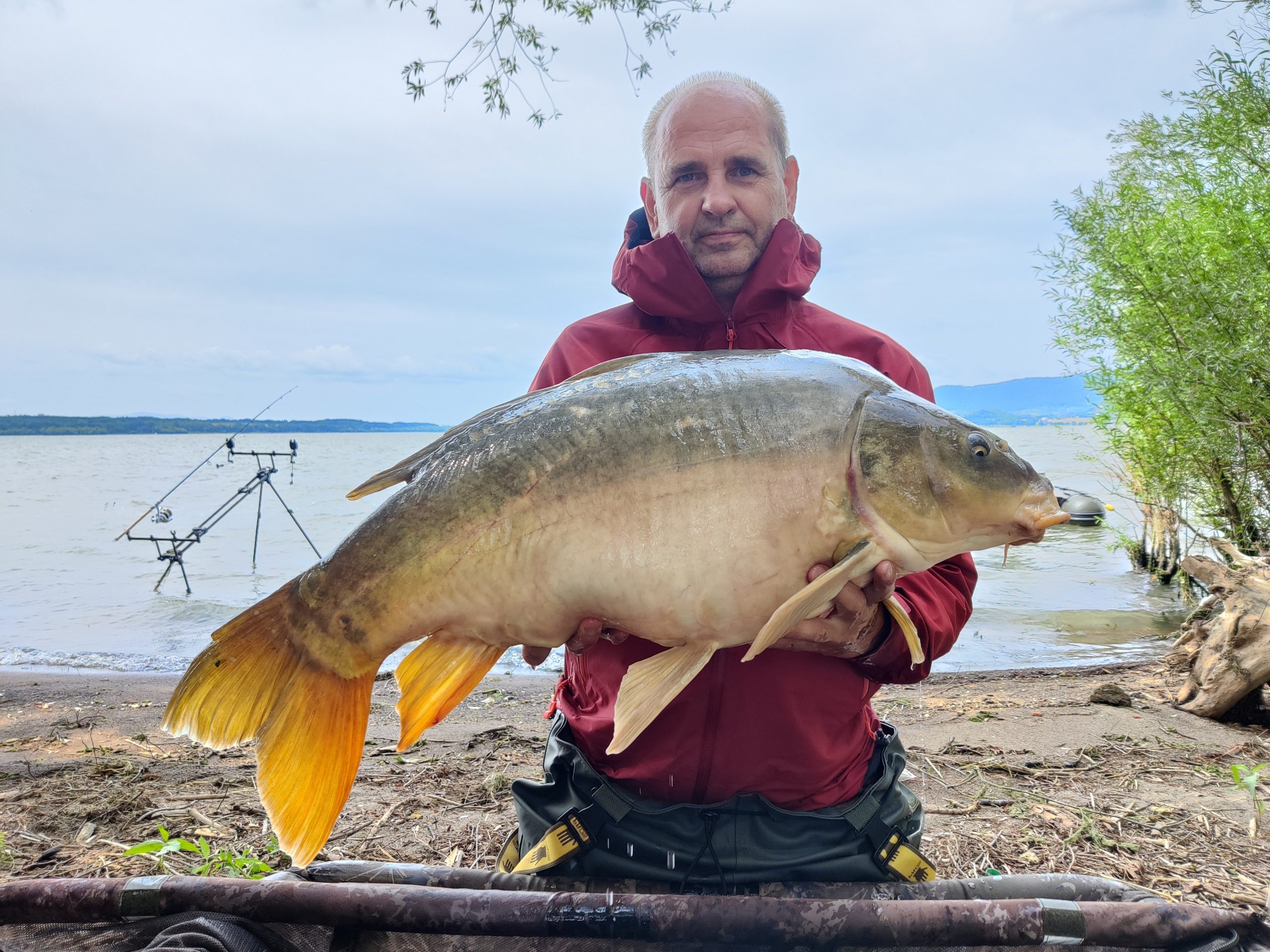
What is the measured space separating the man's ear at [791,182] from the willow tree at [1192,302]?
644 cm

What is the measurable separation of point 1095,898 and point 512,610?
141 cm

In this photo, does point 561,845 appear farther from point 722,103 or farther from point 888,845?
point 722,103

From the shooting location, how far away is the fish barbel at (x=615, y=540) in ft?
→ 5.33

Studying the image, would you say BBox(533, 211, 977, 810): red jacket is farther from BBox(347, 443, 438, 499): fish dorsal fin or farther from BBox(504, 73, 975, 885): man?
BBox(347, 443, 438, 499): fish dorsal fin

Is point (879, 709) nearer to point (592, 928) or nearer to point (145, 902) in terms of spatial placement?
point (592, 928)

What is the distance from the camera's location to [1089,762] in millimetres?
4180

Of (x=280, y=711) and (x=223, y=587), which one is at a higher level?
(x=280, y=711)

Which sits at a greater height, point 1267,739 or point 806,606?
point 806,606

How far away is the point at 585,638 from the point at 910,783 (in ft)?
8.93

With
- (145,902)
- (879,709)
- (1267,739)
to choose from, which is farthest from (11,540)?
(1267,739)

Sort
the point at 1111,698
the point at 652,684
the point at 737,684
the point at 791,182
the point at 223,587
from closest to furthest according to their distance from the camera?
the point at 652,684 → the point at 737,684 → the point at 791,182 → the point at 1111,698 → the point at 223,587

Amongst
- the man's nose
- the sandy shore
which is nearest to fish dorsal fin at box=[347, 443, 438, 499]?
the man's nose

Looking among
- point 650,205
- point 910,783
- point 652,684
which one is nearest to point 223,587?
point 910,783

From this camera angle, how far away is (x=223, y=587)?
13.2 metres
